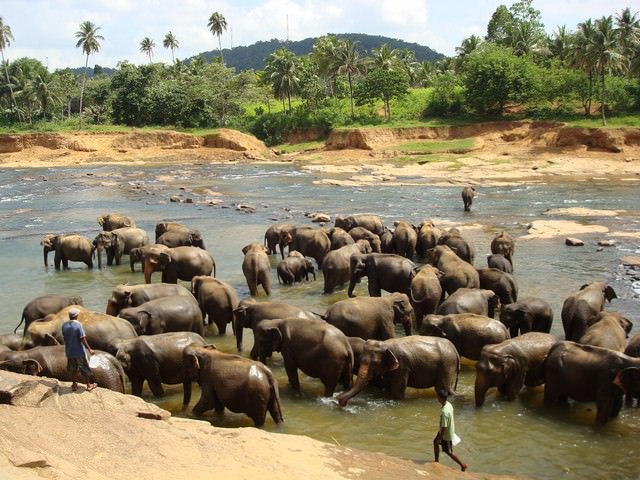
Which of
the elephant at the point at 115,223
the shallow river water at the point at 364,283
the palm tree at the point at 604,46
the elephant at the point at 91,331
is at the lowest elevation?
the shallow river water at the point at 364,283

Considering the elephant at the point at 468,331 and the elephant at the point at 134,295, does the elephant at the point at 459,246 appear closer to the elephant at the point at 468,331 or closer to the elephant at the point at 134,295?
the elephant at the point at 468,331

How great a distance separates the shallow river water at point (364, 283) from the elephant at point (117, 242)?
0.46 meters

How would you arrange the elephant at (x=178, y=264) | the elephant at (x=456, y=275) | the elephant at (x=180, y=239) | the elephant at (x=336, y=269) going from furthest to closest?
the elephant at (x=180, y=239)
the elephant at (x=178, y=264)
the elephant at (x=336, y=269)
the elephant at (x=456, y=275)

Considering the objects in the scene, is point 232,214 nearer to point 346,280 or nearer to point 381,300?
point 346,280

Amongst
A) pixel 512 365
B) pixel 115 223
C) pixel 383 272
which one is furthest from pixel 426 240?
pixel 115 223

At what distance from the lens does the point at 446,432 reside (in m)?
8.09

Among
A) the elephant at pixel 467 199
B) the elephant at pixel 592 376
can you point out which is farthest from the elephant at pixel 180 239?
the elephant at pixel 467 199

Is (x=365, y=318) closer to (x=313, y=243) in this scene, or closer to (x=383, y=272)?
(x=383, y=272)

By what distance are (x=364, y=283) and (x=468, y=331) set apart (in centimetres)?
663

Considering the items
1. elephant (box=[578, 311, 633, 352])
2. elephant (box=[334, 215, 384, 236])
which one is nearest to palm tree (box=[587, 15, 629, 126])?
elephant (box=[334, 215, 384, 236])

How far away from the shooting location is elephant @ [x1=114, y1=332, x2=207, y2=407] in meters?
10.1

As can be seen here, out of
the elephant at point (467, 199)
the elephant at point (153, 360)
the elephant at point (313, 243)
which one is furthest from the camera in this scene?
the elephant at point (467, 199)

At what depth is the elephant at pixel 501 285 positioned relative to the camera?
47.9 feet

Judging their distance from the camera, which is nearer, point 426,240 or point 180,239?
point 426,240
